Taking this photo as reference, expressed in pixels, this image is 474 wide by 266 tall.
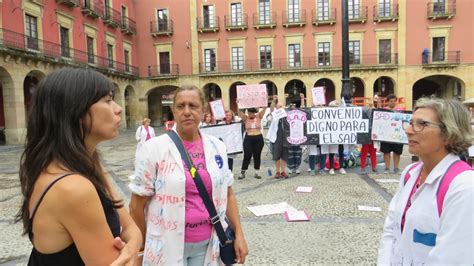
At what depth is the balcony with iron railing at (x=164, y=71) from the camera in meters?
31.5

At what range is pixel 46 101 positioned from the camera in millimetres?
1161

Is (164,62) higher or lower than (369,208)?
higher

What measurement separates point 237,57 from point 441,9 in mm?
17669

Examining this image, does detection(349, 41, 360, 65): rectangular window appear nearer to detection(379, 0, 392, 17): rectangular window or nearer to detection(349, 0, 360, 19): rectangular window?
detection(349, 0, 360, 19): rectangular window

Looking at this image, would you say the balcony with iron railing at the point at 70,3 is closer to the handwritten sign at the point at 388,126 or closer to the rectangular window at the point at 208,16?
the rectangular window at the point at 208,16

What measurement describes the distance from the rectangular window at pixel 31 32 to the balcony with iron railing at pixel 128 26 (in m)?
10.3

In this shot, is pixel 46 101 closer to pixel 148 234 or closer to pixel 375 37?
pixel 148 234

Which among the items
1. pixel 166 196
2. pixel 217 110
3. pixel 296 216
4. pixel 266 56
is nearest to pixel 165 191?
pixel 166 196

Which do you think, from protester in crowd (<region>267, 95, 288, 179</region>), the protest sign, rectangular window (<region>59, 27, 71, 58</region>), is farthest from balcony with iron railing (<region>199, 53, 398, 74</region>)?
protester in crowd (<region>267, 95, 288, 179</region>)

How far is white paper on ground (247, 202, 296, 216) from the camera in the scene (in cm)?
500

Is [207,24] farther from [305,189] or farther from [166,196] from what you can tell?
[166,196]

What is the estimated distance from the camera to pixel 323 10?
1163 inches

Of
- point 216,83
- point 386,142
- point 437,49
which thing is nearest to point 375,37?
point 437,49

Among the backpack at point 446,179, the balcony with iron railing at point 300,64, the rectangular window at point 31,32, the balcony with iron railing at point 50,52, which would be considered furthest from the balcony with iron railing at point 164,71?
the backpack at point 446,179
